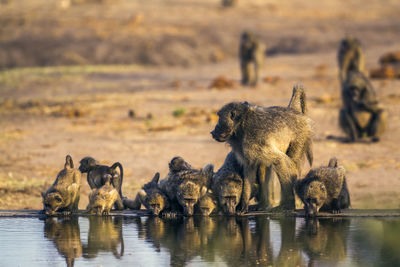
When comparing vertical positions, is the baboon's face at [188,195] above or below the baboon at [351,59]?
below

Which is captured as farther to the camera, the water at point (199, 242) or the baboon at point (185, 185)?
the baboon at point (185, 185)

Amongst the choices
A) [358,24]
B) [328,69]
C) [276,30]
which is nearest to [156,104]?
[328,69]

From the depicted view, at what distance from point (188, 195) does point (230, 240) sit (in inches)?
37.6

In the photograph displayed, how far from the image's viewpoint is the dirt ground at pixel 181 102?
40.7 feet

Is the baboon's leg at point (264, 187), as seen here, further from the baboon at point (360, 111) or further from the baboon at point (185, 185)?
the baboon at point (360, 111)

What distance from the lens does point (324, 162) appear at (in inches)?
506

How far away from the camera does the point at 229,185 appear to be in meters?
7.47

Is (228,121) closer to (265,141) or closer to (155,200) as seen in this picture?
(265,141)

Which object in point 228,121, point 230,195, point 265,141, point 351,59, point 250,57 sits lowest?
point 230,195

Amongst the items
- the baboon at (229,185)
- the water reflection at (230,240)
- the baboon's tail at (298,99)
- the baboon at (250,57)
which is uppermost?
the baboon at (250,57)

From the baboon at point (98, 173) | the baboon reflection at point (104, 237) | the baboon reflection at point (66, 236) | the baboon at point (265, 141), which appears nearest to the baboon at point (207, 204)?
the baboon at point (265, 141)

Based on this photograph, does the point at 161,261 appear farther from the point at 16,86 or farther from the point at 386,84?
the point at 16,86

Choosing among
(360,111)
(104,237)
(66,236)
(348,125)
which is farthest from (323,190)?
(360,111)

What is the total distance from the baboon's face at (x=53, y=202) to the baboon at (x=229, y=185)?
1.64 metres
